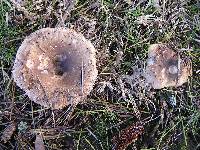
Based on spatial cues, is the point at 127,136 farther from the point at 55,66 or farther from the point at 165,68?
the point at 55,66

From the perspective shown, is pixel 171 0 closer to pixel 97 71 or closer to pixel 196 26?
pixel 196 26

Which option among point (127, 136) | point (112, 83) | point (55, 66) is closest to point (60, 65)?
point (55, 66)

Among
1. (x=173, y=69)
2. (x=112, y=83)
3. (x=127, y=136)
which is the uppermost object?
(x=173, y=69)

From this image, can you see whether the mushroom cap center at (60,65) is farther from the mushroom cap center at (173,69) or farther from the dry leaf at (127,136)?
the mushroom cap center at (173,69)

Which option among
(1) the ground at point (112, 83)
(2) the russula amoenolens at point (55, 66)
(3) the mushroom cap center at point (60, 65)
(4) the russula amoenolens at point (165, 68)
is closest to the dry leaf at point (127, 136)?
(1) the ground at point (112, 83)

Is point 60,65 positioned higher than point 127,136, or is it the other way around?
point 60,65

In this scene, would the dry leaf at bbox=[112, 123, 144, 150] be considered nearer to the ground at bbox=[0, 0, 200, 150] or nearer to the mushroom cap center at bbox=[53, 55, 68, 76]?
the ground at bbox=[0, 0, 200, 150]
